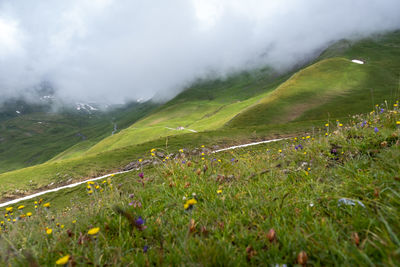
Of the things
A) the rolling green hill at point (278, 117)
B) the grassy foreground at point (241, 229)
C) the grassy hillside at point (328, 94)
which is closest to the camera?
the grassy foreground at point (241, 229)

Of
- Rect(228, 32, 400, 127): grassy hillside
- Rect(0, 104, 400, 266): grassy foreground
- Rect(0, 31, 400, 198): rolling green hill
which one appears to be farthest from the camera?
Rect(228, 32, 400, 127): grassy hillside

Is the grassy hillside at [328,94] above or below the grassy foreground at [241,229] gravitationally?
below

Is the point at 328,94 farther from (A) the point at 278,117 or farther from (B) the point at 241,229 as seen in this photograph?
(B) the point at 241,229

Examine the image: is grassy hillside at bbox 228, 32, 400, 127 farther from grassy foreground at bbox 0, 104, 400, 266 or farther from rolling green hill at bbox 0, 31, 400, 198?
grassy foreground at bbox 0, 104, 400, 266

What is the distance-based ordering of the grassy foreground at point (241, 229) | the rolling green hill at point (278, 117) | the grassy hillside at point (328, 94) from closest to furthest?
the grassy foreground at point (241, 229), the rolling green hill at point (278, 117), the grassy hillside at point (328, 94)

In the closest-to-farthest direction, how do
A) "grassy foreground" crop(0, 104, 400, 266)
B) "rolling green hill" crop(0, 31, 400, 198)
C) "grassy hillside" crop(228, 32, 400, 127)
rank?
"grassy foreground" crop(0, 104, 400, 266)
"rolling green hill" crop(0, 31, 400, 198)
"grassy hillside" crop(228, 32, 400, 127)

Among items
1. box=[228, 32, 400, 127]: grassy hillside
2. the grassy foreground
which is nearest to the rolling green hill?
box=[228, 32, 400, 127]: grassy hillside

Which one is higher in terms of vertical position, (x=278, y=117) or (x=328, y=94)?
(x=328, y=94)

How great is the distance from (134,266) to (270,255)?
1.57 meters

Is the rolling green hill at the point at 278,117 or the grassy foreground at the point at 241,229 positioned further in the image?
the rolling green hill at the point at 278,117

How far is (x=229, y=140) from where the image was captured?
122 feet

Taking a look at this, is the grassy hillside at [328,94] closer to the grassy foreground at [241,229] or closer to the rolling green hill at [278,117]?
the rolling green hill at [278,117]

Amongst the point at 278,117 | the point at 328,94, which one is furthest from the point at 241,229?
the point at 328,94

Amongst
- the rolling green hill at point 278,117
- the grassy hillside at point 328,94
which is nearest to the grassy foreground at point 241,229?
the rolling green hill at point 278,117
